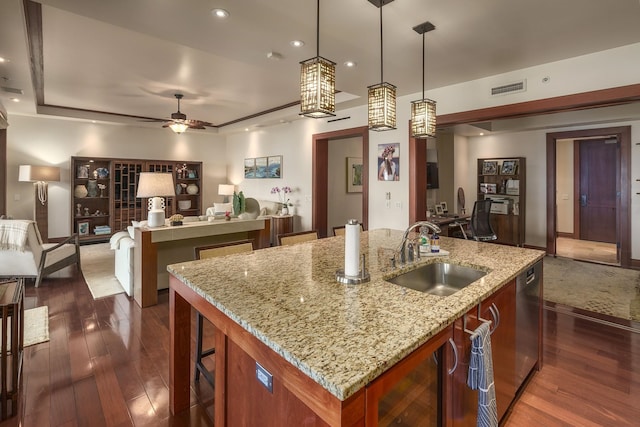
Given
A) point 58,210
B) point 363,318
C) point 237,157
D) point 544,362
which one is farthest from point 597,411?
point 58,210

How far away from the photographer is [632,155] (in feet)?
17.2

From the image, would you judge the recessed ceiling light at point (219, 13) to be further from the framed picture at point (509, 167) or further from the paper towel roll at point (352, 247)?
the framed picture at point (509, 167)

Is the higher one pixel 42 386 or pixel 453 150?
pixel 453 150

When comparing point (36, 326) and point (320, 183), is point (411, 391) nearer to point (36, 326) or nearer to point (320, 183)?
point (36, 326)

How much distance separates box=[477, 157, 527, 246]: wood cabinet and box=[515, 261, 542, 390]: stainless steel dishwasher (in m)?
4.86

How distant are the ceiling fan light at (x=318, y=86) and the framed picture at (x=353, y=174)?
5.37 m

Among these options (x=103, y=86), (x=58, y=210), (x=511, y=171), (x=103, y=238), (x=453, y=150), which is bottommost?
(x=103, y=238)

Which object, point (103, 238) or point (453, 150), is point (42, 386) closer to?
point (103, 238)

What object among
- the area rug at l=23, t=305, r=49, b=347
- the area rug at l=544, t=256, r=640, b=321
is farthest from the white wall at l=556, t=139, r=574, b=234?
the area rug at l=23, t=305, r=49, b=347

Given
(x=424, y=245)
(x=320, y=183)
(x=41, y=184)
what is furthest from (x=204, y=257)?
(x=41, y=184)

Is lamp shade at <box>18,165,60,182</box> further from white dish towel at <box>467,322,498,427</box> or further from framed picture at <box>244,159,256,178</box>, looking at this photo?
white dish towel at <box>467,322,498,427</box>

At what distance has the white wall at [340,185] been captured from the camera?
22.4 feet

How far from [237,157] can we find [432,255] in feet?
23.8

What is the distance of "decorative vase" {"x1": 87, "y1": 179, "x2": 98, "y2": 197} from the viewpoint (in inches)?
280
